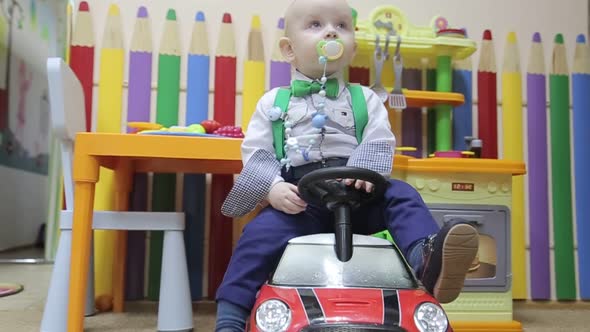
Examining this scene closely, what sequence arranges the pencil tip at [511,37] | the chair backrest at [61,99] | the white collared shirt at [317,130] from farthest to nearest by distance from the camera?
the pencil tip at [511,37] < the chair backrest at [61,99] < the white collared shirt at [317,130]

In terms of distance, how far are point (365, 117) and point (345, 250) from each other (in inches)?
14.1

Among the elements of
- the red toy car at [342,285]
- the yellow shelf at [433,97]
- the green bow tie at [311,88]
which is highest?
the yellow shelf at [433,97]

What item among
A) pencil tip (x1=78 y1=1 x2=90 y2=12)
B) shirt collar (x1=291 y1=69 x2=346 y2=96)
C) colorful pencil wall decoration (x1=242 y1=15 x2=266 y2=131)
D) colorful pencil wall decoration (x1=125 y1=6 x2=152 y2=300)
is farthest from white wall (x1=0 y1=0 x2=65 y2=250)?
shirt collar (x1=291 y1=69 x2=346 y2=96)

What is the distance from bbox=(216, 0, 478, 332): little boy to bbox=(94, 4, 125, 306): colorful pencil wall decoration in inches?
26.9

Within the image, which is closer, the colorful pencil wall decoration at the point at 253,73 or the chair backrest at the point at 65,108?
the chair backrest at the point at 65,108

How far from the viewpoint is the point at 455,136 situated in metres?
1.65

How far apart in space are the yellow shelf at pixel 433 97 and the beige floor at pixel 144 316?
0.63 meters

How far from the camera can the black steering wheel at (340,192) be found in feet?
2.49

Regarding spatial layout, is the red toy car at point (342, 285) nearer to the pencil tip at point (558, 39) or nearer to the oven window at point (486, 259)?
the oven window at point (486, 259)

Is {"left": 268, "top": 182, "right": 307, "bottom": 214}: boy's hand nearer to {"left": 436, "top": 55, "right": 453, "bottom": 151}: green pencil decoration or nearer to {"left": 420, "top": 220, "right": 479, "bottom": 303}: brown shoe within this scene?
{"left": 420, "top": 220, "right": 479, "bottom": 303}: brown shoe

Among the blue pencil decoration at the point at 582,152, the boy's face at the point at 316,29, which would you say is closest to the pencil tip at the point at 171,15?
the boy's face at the point at 316,29

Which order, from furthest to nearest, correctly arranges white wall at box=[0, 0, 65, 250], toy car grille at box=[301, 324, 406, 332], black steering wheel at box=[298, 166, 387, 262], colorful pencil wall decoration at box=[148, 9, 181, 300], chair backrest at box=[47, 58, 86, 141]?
white wall at box=[0, 0, 65, 250] → colorful pencil wall decoration at box=[148, 9, 181, 300] → chair backrest at box=[47, 58, 86, 141] → black steering wheel at box=[298, 166, 387, 262] → toy car grille at box=[301, 324, 406, 332]

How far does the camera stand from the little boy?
2.56 feet

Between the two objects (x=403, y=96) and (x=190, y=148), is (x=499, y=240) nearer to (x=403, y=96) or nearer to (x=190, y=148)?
(x=403, y=96)
